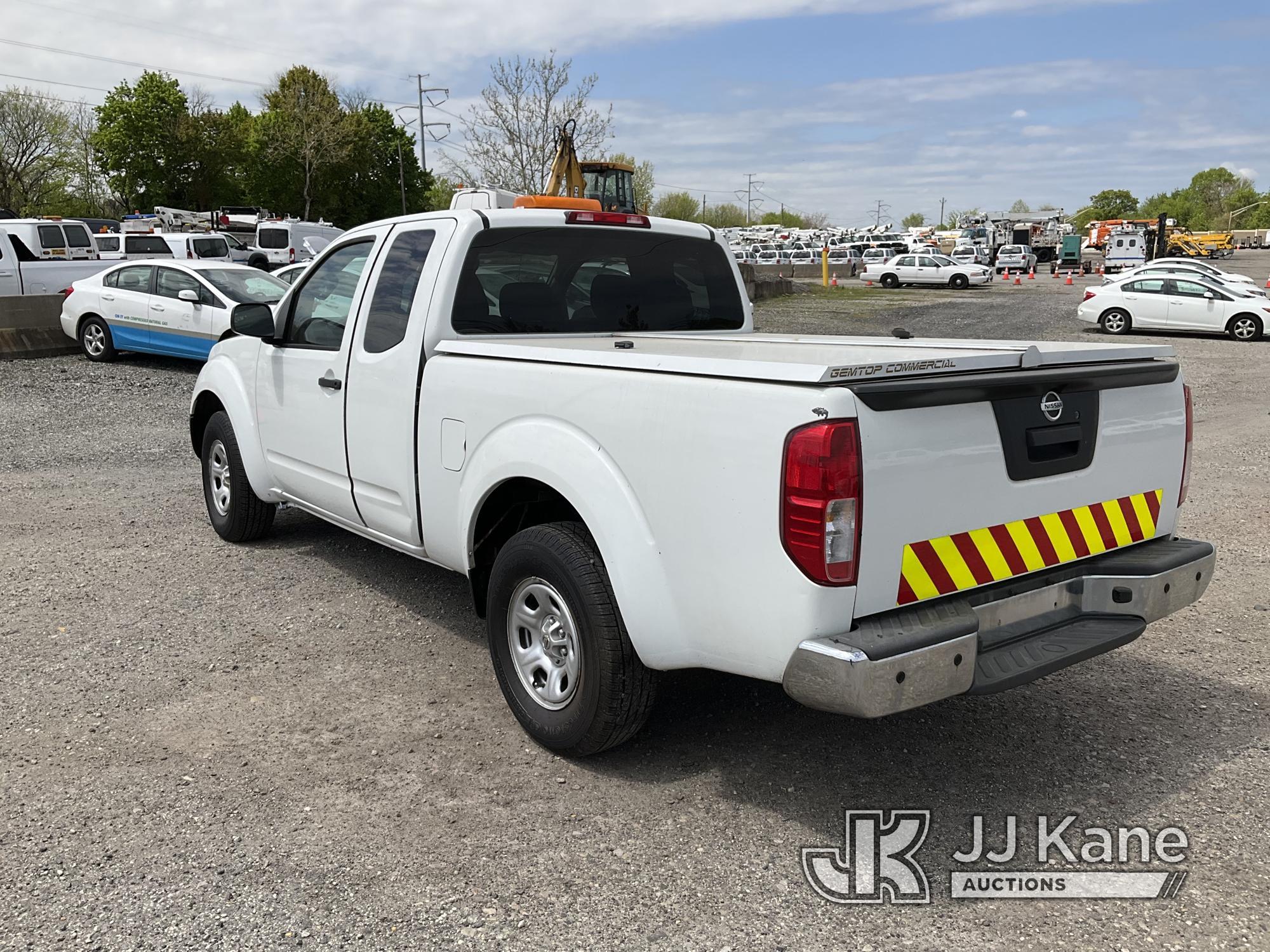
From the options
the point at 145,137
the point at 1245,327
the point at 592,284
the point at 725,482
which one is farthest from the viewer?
the point at 145,137

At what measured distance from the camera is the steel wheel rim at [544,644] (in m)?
3.58

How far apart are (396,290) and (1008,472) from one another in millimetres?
2809

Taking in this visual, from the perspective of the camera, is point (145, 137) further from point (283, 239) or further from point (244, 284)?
point (244, 284)

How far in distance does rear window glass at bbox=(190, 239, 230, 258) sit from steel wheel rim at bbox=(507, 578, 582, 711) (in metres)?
24.8

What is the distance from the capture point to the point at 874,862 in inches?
123

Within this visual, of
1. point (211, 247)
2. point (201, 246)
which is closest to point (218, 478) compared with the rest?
point (201, 246)

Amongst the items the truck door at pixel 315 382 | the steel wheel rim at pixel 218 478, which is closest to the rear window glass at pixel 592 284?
the truck door at pixel 315 382

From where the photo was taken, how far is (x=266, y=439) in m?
5.77

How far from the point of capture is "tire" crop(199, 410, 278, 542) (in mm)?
6180

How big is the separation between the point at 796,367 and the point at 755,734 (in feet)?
5.68

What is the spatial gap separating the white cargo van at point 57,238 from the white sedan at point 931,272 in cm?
3231

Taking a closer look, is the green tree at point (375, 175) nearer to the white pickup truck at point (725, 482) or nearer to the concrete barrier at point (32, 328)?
the concrete barrier at point (32, 328)

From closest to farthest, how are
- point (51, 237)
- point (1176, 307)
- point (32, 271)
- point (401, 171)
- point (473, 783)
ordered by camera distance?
point (473, 783)
point (32, 271)
point (1176, 307)
point (51, 237)
point (401, 171)

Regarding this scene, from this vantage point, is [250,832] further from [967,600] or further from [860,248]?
[860,248]
